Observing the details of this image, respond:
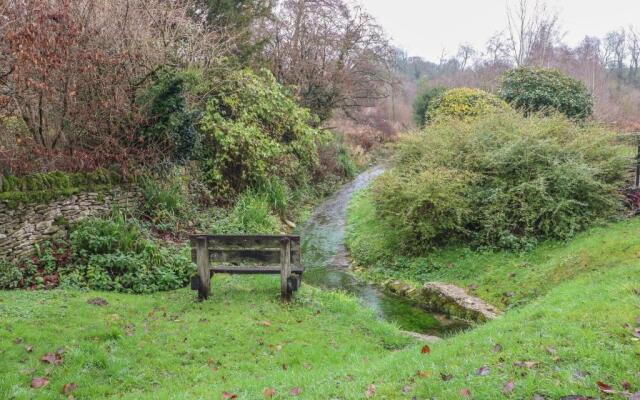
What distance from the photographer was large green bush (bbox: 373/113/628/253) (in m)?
10.5

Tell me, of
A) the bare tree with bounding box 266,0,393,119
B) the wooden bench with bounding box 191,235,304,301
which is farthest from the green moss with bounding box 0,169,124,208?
the bare tree with bounding box 266,0,393,119

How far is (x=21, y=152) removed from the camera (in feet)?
29.7

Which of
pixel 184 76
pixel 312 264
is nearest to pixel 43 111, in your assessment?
pixel 184 76

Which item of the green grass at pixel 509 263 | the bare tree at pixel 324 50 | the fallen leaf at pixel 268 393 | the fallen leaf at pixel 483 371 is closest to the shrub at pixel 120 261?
the fallen leaf at pixel 268 393

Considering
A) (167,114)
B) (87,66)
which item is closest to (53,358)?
(87,66)

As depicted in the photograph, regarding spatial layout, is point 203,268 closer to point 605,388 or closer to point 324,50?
point 605,388

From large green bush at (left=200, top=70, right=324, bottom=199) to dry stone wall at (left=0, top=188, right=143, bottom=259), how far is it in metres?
→ 3.90

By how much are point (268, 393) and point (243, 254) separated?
129 inches

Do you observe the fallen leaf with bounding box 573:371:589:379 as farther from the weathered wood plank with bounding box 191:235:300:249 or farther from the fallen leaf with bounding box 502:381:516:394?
the weathered wood plank with bounding box 191:235:300:249

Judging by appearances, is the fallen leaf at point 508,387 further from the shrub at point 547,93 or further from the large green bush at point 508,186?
the shrub at point 547,93

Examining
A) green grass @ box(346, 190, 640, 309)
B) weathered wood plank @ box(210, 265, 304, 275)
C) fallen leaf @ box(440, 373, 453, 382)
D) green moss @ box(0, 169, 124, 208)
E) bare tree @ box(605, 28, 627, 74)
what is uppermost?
bare tree @ box(605, 28, 627, 74)

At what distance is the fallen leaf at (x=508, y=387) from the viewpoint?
377cm

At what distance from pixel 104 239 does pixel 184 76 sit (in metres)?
4.69

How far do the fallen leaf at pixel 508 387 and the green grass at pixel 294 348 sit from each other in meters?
0.04
